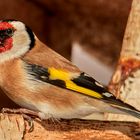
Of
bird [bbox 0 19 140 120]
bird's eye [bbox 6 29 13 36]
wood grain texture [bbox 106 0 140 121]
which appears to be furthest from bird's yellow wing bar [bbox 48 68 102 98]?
wood grain texture [bbox 106 0 140 121]

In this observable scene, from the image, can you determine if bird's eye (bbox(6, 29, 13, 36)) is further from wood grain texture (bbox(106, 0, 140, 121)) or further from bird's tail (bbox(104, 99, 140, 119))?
wood grain texture (bbox(106, 0, 140, 121))

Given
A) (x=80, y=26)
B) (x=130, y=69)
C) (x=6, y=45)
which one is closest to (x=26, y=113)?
(x=6, y=45)

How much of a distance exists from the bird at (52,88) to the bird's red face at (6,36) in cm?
7

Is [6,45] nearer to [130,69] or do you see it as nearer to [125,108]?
[125,108]

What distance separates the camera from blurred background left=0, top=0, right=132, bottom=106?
4656 millimetres

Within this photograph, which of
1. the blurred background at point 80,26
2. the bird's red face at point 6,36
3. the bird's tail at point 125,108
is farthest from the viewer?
the blurred background at point 80,26

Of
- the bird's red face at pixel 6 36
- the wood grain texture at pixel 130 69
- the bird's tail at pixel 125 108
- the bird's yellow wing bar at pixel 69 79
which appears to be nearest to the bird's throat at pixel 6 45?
the bird's red face at pixel 6 36

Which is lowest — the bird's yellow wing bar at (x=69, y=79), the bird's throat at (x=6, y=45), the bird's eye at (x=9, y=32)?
the bird's yellow wing bar at (x=69, y=79)

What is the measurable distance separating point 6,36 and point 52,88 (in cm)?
35

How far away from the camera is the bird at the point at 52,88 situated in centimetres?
253

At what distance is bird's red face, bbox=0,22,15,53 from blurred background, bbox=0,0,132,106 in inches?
76.2

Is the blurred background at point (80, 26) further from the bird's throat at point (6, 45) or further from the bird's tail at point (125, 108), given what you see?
the bird's tail at point (125, 108)

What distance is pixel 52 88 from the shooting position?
8.43ft

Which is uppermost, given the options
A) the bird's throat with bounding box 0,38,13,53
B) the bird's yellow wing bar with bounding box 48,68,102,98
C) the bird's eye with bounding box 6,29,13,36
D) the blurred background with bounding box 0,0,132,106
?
the bird's eye with bounding box 6,29,13,36
